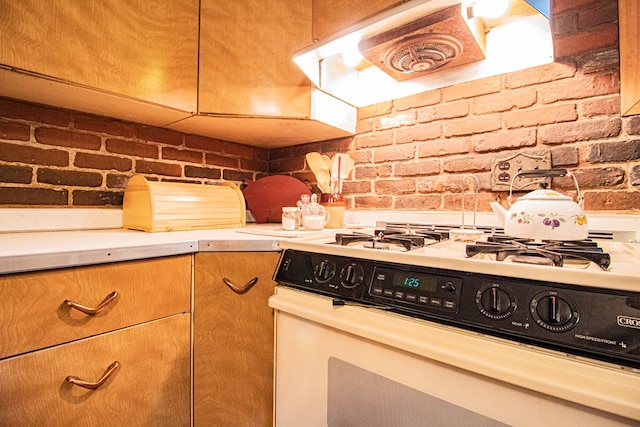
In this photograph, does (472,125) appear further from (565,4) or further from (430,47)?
(565,4)

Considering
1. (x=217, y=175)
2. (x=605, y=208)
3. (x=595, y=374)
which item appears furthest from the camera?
(x=217, y=175)

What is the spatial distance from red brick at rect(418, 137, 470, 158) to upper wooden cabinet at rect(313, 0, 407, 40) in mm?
538

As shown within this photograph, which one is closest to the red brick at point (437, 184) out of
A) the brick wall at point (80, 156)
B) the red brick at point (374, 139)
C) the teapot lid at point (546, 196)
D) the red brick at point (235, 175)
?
the red brick at point (374, 139)

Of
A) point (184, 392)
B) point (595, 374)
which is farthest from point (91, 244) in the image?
point (595, 374)

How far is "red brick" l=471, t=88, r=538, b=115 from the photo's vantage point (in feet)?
3.66

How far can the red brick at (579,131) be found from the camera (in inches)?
38.8

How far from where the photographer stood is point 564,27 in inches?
41.7

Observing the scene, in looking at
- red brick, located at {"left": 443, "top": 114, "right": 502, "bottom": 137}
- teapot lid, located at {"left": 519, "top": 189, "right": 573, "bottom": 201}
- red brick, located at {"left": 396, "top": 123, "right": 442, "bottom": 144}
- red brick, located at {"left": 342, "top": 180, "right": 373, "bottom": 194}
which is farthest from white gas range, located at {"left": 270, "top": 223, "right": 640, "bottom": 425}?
red brick, located at {"left": 342, "top": 180, "right": 373, "bottom": 194}

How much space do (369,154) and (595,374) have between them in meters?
1.20

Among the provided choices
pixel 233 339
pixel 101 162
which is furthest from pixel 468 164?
pixel 101 162

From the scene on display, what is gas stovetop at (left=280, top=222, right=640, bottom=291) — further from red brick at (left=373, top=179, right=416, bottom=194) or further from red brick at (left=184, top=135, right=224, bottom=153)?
red brick at (left=184, top=135, right=224, bottom=153)

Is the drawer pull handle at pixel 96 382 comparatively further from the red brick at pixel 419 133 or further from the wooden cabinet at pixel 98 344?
the red brick at pixel 419 133

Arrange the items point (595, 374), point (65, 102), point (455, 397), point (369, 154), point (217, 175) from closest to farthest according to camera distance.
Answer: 1. point (595, 374)
2. point (455, 397)
3. point (65, 102)
4. point (369, 154)
5. point (217, 175)

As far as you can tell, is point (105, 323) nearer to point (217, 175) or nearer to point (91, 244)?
point (91, 244)
